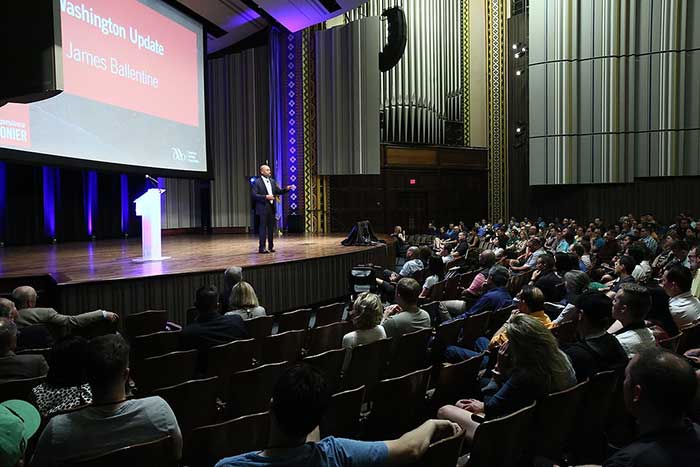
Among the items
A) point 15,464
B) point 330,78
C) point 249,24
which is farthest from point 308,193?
point 15,464

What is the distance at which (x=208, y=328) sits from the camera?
3.75m

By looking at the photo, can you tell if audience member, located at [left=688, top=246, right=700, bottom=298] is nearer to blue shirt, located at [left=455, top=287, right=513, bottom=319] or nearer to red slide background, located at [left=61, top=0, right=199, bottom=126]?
blue shirt, located at [left=455, top=287, right=513, bottom=319]

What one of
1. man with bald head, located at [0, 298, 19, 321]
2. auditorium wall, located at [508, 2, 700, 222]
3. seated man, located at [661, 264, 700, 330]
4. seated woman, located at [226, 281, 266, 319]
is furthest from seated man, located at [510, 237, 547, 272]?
auditorium wall, located at [508, 2, 700, 222]

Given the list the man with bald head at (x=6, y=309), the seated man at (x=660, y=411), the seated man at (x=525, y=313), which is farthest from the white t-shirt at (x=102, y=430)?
the seated man at (x=525, y=313)

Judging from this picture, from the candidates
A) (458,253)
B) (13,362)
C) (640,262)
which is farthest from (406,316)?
(458,253)

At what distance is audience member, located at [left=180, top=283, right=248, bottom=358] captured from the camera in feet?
12.1

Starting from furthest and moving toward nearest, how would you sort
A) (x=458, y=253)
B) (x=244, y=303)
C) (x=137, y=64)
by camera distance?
(x=458, y=253) → (x=137, y=64) → (x=244, y=303)

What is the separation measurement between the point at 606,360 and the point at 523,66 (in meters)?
16.1

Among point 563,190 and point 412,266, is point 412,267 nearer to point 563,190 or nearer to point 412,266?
point 412,266

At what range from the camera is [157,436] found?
2.04 m

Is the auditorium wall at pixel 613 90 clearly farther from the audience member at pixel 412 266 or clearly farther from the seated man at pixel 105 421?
the seated man at pixel 105 421

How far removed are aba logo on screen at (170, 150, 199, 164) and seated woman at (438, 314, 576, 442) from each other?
914 centimetres

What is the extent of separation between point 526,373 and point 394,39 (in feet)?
45.6

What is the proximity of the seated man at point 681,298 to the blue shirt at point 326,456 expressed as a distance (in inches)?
125
